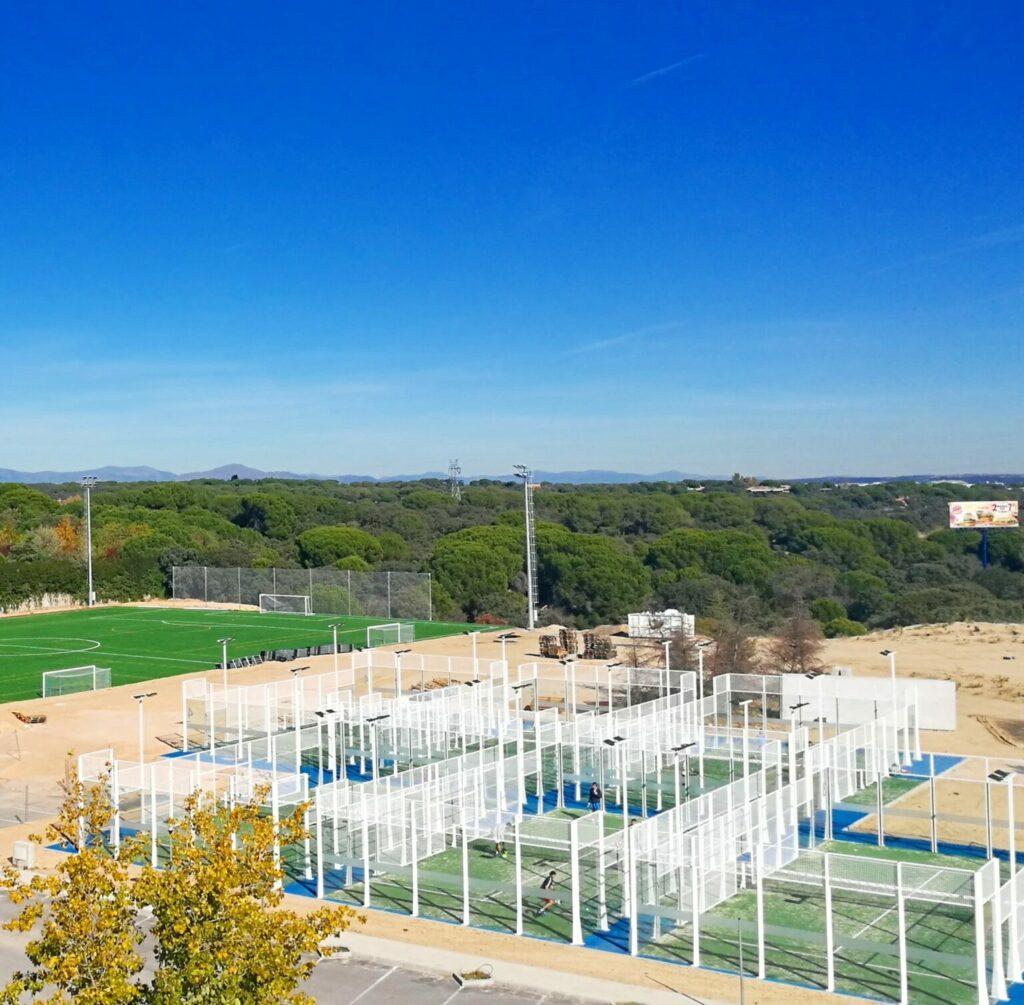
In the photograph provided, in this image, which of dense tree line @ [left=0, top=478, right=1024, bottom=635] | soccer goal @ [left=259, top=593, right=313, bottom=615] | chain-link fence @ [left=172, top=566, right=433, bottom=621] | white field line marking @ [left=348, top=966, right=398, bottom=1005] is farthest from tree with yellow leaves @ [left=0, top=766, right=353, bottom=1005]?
soccer goal @ [left=259, top=593, right=313, bottom=615]

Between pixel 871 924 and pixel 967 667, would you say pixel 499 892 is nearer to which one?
pixel 871 924

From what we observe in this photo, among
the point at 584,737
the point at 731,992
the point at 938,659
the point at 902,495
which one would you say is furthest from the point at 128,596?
the point at 902,495

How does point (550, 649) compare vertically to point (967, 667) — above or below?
above

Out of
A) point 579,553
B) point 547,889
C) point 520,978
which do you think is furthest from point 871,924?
point 579,553

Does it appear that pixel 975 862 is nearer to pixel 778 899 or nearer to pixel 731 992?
pixel 778 899

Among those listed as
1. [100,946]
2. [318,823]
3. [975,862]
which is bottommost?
[975,862]
